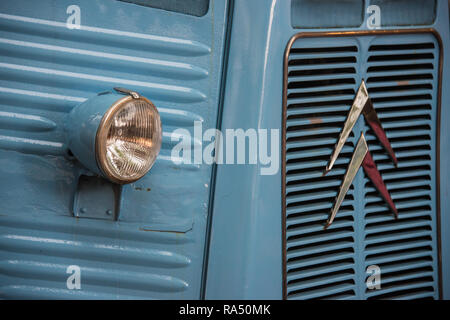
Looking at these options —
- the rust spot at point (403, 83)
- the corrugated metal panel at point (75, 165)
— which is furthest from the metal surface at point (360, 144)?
the corrugated metal panel at point (75, 165)

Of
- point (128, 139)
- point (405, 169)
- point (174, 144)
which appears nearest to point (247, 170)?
point (174, 144)

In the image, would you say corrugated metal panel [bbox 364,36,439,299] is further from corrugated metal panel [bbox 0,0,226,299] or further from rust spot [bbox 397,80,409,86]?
corrugated metal panel [bbox 0,0,226,299]

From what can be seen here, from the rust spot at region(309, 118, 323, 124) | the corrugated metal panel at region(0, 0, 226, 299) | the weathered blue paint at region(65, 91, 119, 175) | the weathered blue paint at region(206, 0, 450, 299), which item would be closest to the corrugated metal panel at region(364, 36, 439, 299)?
the rust spot at region(309, 118, 323, 124)

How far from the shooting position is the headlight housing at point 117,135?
3.90 feet

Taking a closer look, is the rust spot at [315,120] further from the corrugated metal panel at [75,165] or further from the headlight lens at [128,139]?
the headlight lens at [128,139]

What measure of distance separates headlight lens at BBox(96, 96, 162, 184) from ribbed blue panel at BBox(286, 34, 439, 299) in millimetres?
442

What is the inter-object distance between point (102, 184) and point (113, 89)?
27 centimetres

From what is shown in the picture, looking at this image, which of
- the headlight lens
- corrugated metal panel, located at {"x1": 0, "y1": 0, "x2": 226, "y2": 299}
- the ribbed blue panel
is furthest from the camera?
the ribbed blue panel

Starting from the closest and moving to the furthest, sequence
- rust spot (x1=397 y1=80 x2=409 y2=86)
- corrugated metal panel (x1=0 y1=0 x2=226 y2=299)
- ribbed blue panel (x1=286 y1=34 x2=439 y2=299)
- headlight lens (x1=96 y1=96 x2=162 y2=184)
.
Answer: headlight lens (x1=96 y1=96 x2=162 y2=184) → corrugated metal panel (x1=0 y1=0 x2=226 y2=299) → ribbed blue panel (x1=286 y1=34 x2=439 y2=299) → rust spot (x1=397 y1=80 x2=409 y2=86)

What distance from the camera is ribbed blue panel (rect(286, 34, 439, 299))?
1.48 metres

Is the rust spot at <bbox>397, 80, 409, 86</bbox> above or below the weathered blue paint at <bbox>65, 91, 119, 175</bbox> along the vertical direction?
above

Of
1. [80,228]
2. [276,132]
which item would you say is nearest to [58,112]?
[80,228]

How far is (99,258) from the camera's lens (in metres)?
1.36

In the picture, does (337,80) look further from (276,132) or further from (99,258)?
(99,258)
